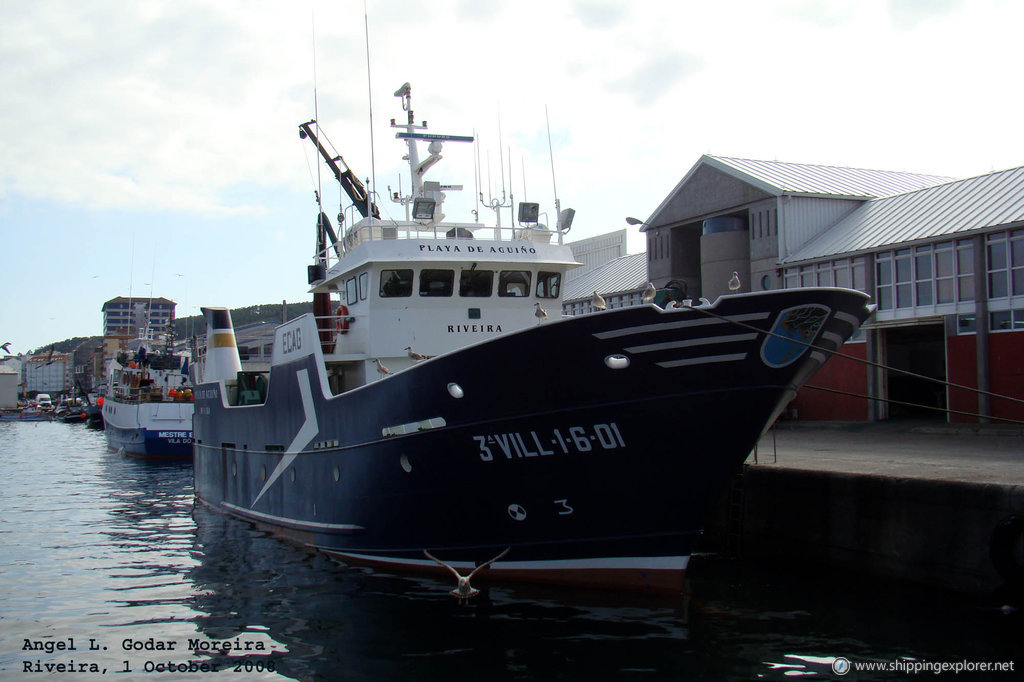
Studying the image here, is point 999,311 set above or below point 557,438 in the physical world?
Answer: above

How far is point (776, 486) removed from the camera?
38.5 ft

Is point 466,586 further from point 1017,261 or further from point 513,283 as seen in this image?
point 1017,261

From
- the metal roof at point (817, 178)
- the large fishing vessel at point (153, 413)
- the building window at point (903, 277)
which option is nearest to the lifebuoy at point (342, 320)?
the building window at point (903, 277)

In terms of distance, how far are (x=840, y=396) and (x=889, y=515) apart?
53.1 ft

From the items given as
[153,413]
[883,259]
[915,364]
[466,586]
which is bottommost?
[466,586]

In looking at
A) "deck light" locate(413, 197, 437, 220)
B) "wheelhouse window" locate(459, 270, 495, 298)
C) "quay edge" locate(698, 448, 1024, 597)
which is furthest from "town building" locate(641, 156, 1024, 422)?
"deck light" locate(413, 197, 437, 220)

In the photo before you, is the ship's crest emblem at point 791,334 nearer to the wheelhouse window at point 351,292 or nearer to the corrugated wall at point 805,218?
the wheelhouse window at point 351,292

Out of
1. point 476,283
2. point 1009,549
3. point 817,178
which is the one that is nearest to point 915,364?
point 817,178

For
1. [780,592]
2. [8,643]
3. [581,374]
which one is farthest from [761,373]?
[8,643]

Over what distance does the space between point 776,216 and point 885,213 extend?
3324mm

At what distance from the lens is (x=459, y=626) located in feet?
27.7

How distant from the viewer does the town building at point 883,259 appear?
21.2 meters

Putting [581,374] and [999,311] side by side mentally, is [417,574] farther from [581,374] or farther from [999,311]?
[999,311]

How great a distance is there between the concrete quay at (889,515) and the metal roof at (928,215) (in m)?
9.86
